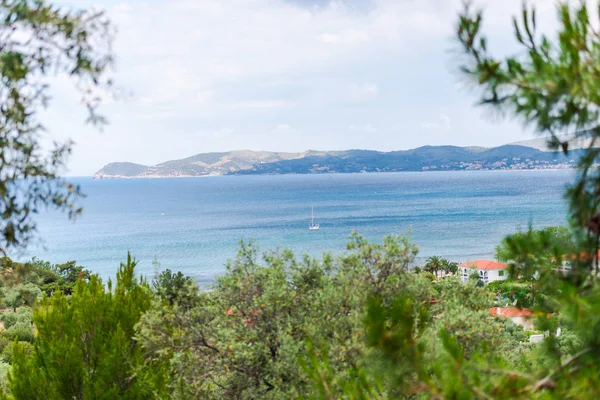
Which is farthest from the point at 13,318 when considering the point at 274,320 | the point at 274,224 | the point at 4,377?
the point at 274,224

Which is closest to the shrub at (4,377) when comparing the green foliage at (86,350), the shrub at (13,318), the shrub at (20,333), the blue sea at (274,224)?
the green foliage at (86,350)

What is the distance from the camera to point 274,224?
104 metres

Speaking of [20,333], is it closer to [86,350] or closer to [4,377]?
[4,377]

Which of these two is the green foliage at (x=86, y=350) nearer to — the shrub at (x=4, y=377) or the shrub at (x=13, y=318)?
the shrub at (x=4, y=377)

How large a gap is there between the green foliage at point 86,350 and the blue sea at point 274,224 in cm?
3172

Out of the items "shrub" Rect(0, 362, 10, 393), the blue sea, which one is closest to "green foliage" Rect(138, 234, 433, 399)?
"shrub" Rect(0, 362, 10, 393)

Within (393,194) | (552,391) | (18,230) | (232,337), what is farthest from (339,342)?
(393,194)

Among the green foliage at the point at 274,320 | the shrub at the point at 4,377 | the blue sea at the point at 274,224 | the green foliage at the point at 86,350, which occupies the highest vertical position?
the green foliage at the point at 274,320

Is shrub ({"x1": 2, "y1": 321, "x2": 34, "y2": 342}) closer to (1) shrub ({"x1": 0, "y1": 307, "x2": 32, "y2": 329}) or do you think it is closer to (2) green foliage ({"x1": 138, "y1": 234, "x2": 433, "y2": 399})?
(1) shrub ({"x1": 0, "y1": 307, "x2": 32, "y2": 329})

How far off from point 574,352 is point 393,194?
159351mm

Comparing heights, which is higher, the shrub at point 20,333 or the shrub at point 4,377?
the shrub at point 4,377

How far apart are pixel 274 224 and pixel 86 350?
90.8 metres

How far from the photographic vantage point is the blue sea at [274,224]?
78.1 m

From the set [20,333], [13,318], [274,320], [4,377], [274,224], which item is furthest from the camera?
[274,224]
